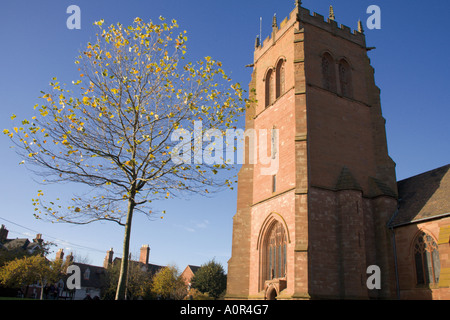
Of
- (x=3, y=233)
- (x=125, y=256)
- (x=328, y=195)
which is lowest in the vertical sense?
(x=125, y=256)

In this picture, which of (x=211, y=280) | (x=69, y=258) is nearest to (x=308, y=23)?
(x=211, y=280)

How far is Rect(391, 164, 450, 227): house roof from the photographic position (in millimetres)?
18078

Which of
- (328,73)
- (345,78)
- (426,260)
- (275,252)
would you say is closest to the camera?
(426,260)

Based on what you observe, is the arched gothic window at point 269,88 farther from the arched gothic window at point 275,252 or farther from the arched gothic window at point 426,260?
the arched gothic window at point 426,260

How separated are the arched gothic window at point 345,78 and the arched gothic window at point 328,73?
2.69 ft

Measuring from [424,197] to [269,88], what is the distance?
1290cm

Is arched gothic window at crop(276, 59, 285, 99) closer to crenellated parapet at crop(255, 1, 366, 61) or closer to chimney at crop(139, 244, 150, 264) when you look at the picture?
crenellated parapet at crop(255, 1, 366, 61)

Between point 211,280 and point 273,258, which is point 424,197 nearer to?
point 273,258

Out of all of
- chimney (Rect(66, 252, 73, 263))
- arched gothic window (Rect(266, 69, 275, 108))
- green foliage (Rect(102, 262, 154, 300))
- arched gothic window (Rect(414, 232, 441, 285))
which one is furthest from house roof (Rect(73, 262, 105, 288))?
arched gothic window (Rect(414, 232, 441, 285))

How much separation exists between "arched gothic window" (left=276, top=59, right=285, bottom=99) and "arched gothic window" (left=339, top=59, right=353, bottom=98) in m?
4.09

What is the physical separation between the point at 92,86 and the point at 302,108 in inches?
516

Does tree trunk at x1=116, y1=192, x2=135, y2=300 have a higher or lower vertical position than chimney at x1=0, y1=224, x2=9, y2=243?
lower

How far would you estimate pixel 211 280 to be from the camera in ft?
146

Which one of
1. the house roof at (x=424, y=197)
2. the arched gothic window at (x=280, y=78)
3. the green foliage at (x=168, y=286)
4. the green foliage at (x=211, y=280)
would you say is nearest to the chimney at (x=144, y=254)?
the green foliage at (x=168, y=286)
